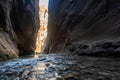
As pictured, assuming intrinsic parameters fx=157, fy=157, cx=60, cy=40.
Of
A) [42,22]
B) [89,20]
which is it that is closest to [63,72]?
[89,20]

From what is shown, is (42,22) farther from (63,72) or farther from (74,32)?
(63,72)

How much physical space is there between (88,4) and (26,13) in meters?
12.1

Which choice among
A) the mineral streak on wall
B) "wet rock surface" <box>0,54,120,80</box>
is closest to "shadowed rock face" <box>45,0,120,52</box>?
"wet rock surface" <box>0,54,120,80</box>

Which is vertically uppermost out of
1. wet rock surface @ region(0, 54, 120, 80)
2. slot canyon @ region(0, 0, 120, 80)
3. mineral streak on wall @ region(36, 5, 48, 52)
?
mineral streak on wall @ region(36, 5, 48, 52)

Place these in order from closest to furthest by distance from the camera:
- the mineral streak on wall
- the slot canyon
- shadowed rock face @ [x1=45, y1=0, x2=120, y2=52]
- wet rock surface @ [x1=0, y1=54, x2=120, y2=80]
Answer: wet rock surface @ [x1=0, y1=54, x2=120, y2=80], the slot canyon, shadowed rock face @ [x1=45, y1=0, x2=120, y2=52], the mineral streak on wall

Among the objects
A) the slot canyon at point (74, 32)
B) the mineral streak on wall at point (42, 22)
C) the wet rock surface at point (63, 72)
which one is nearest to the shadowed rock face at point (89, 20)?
the slot canyon at point (74, 32)

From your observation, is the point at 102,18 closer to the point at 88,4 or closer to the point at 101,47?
the point at 88,4

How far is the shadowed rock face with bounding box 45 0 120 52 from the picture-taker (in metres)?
14.4

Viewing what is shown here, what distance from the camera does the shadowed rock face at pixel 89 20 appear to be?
14.4 m

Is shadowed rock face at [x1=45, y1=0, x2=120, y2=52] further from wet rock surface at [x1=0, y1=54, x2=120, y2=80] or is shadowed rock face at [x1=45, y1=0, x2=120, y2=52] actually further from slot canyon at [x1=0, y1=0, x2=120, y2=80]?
wet rock surface at [x1=0, y1=54, x2=120, y2=80]

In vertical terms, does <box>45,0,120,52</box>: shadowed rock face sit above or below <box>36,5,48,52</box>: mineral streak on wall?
below

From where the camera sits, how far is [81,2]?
20.7 metres

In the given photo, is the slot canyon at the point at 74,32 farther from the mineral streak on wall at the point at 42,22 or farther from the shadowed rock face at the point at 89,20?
the mineral streak on wall at the point at 42,22

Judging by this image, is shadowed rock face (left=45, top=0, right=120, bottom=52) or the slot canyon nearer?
the slot canyon
